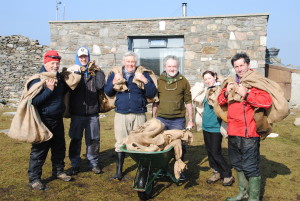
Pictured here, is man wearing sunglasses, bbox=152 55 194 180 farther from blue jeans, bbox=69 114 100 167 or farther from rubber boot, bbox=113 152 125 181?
blue jeans, bbox=69 114 100 167

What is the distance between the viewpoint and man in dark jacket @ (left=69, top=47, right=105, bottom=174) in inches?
180

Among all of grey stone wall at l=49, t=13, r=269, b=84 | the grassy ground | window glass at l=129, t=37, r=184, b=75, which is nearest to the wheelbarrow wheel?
the grassy ground

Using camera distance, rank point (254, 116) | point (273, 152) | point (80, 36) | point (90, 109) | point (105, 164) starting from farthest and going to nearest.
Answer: point (80, 36) < point (273, 152) < point (105, 164) < point (90, 109) < point (254, 116)

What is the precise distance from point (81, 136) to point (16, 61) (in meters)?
12.0

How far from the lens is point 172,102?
4383 mm

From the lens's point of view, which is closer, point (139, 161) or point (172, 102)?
point (139, 161)

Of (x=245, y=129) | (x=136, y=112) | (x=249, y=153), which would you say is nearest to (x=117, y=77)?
(x=136, y=112)

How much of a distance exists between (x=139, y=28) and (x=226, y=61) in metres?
3.37

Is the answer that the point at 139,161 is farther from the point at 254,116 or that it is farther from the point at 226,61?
the point at 226,61

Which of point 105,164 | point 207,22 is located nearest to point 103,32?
point 207,22

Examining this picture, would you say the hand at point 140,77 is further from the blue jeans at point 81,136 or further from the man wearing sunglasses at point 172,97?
the blue jeans at point 81,136

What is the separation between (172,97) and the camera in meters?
4.39

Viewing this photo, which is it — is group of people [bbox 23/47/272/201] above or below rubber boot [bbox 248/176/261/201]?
above

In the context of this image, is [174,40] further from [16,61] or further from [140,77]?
[16,61]
